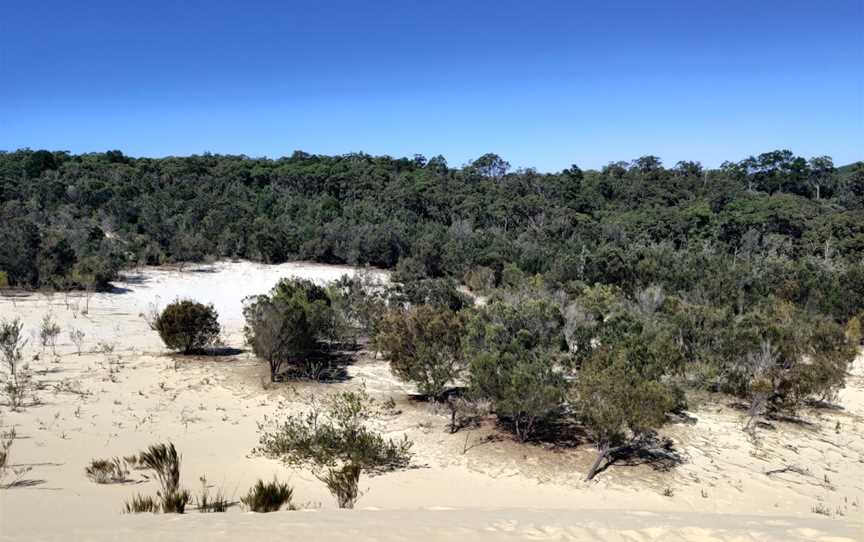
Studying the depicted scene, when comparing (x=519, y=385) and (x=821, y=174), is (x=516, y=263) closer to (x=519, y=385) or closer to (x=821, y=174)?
(x=519, y=385)

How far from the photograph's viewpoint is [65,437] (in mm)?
10062

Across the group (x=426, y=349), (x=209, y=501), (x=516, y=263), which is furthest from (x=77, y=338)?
(x=516, y=263)

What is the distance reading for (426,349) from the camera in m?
12.7

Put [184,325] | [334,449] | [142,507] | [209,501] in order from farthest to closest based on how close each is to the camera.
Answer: [184,325] < [334,449] < [209,501] < [142,507]

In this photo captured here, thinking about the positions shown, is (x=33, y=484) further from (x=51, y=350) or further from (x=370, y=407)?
(x=51, y=350)

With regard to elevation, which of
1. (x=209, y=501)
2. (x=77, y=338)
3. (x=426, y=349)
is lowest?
(x=209, y=501)

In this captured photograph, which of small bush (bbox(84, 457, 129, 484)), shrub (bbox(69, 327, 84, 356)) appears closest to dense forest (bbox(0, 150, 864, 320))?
shrub (bbox(69, 327, 84, 356))

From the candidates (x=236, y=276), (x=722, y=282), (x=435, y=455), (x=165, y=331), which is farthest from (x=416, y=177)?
(x=435, y=455)

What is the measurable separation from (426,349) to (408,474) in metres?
3.41

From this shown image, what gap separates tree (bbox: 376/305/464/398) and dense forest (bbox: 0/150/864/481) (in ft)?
0.17

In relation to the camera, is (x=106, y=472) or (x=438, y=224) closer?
(x=106, y=472)

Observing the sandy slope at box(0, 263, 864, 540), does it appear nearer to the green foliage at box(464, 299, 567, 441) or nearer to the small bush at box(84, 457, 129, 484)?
the small bush at box(84, 457, 129, 484)

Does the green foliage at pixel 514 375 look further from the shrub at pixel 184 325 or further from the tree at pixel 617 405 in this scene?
the shrub at pixel 184 325

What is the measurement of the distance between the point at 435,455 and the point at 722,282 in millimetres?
21633
